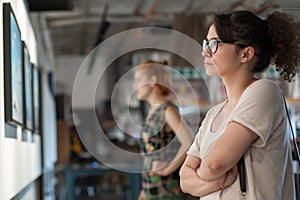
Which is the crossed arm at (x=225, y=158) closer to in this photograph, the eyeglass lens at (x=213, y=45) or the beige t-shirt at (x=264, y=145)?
the beige t-shirt at (x=264, y=145)

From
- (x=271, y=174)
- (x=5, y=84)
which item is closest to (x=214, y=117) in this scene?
(x=271, y=174)

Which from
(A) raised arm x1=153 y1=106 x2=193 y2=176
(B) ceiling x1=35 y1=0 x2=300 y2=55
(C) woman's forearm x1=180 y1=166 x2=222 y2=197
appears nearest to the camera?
(C) woman's forearm x1=180 y1=166 x2=222 y2=197

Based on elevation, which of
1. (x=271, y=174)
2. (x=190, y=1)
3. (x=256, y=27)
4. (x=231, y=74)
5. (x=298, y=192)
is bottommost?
(x=298, y=192)

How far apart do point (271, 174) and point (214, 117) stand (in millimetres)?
287

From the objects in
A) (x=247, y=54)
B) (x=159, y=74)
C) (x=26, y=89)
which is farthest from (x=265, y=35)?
(x=26, y=89)

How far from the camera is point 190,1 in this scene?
9.03 metres

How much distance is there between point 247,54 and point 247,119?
24cm

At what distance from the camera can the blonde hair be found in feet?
11.8

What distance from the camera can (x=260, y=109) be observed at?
5.29 feet

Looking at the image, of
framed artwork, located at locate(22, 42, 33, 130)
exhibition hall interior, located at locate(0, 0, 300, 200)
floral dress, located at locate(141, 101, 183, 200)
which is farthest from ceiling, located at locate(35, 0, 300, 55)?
floral dress, located at locate(141, 101, 183, 200)

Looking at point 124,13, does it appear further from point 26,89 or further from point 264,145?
point 264,145

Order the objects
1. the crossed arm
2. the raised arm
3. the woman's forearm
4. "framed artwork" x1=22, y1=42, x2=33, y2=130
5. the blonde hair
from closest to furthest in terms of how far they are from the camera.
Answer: the crossed arm, the woman's forearm, the raised arm, the blonde hair, "framed artwork" x1=22, y1=42, x2=33, y2=130

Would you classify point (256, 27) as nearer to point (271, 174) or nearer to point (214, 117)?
point (214, 117)

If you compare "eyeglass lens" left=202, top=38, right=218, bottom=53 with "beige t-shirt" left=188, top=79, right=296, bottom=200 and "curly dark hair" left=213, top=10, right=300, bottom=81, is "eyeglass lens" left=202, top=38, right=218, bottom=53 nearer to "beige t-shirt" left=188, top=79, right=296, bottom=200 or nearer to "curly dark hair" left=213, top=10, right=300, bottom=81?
"curly dark hair" left=213, top=10, right=300, bottom=81
